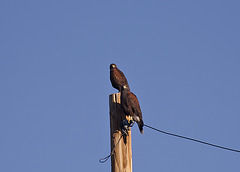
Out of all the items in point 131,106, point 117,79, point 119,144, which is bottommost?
point 119,144

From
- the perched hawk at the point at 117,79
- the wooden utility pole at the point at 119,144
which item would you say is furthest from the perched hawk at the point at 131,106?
the perched hawk at the point at 117,79

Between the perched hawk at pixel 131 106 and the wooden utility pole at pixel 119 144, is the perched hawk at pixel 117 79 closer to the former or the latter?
the perched hawk at pixel 131 106

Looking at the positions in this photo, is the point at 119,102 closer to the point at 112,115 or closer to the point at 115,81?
the point at 112,115

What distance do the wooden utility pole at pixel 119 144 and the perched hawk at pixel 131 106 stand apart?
0.12m

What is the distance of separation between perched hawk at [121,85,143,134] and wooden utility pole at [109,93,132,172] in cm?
12

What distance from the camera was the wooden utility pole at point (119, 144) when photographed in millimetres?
5223

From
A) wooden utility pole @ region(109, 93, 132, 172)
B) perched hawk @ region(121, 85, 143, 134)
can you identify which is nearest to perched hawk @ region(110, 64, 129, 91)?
perched hawk @ region(121, 85, 143, 134)

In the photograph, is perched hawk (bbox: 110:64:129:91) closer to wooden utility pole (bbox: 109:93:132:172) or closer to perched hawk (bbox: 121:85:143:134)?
perched hawk (bbox: 121:85:143:134)

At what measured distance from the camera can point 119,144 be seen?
17.6 feet

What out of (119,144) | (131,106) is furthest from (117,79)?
(119,144)

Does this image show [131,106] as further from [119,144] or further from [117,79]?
[117,79]

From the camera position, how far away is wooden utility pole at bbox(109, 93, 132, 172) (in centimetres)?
522

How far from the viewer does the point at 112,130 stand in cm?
553

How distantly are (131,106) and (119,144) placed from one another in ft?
2.22
